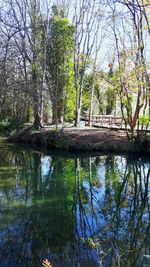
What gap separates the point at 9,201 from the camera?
8.05m

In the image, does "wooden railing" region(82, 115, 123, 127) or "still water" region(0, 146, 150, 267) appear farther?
"wooden railing" region(82, 115, 123, 127)

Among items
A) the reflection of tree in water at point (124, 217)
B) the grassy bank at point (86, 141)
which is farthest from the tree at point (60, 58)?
the reflection of tree in water at point (124, 217)

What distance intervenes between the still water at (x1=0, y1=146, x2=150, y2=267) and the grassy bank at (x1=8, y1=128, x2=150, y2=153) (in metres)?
3.01

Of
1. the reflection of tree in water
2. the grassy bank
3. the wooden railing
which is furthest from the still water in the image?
the wooden railing

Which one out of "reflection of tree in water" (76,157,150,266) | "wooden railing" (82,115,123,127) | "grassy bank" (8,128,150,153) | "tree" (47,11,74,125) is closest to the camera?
"reflection of tree in water" (76,157,150,266)

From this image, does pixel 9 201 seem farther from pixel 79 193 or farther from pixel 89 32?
pixel 89 32

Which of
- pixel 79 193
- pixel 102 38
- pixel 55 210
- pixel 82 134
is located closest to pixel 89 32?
pixel 102 38

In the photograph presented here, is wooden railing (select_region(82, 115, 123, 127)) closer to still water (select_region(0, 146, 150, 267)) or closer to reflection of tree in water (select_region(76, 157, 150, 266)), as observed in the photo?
still water (select_region(0, 146, 150, 267))

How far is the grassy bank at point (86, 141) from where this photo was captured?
53.8ft

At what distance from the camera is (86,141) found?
→ 56.6 ft

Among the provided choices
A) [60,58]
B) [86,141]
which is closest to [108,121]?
[60,58]

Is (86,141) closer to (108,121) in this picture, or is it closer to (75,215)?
(108,121)

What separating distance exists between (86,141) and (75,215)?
408 inches

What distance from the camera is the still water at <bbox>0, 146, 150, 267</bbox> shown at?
4.96 meters
